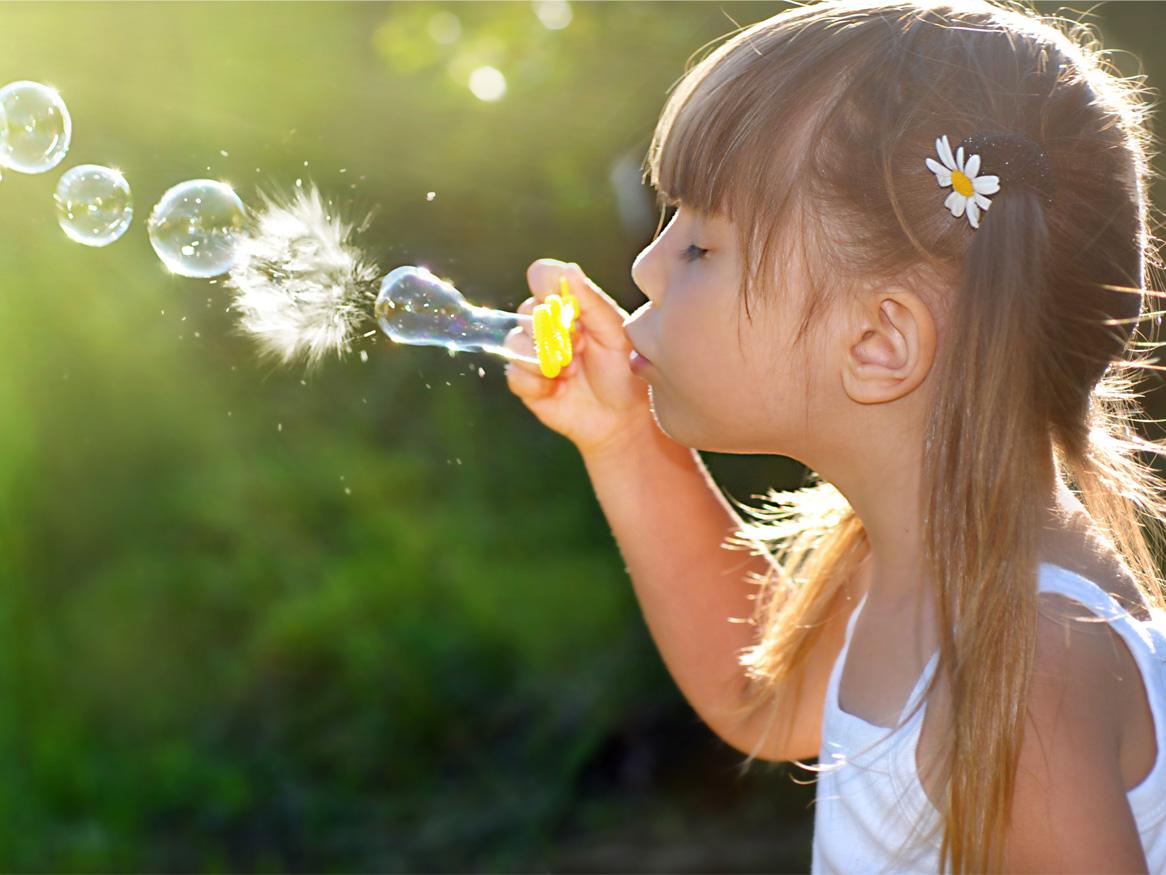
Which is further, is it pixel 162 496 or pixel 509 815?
pixel 162 496

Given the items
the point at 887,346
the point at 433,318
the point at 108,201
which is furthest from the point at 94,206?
the point at 887,346

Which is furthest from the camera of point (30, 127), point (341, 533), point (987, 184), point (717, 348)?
point (341, 533)

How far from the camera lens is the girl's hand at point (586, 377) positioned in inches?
62.6

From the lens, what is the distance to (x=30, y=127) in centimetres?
173

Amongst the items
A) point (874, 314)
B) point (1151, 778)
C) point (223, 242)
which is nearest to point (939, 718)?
point (1151, 778)

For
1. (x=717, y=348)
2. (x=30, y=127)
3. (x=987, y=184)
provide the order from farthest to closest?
(x=30, y=127), (x=717, y=348), (x=987, y=184)

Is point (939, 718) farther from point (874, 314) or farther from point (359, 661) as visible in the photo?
point (359, 661)

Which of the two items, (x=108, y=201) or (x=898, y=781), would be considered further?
(x=108, y=201)

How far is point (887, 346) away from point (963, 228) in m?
0.13

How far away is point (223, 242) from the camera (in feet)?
5.56

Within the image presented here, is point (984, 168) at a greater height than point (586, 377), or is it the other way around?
point (984, 168)

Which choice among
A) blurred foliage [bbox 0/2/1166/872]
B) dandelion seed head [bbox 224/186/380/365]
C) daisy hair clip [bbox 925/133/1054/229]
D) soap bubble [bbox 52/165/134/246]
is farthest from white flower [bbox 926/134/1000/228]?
blurred foliage [bbox 0/2/1166/872]

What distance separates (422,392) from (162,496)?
669 millimetres

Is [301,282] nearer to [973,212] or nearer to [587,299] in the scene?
[587,299]
